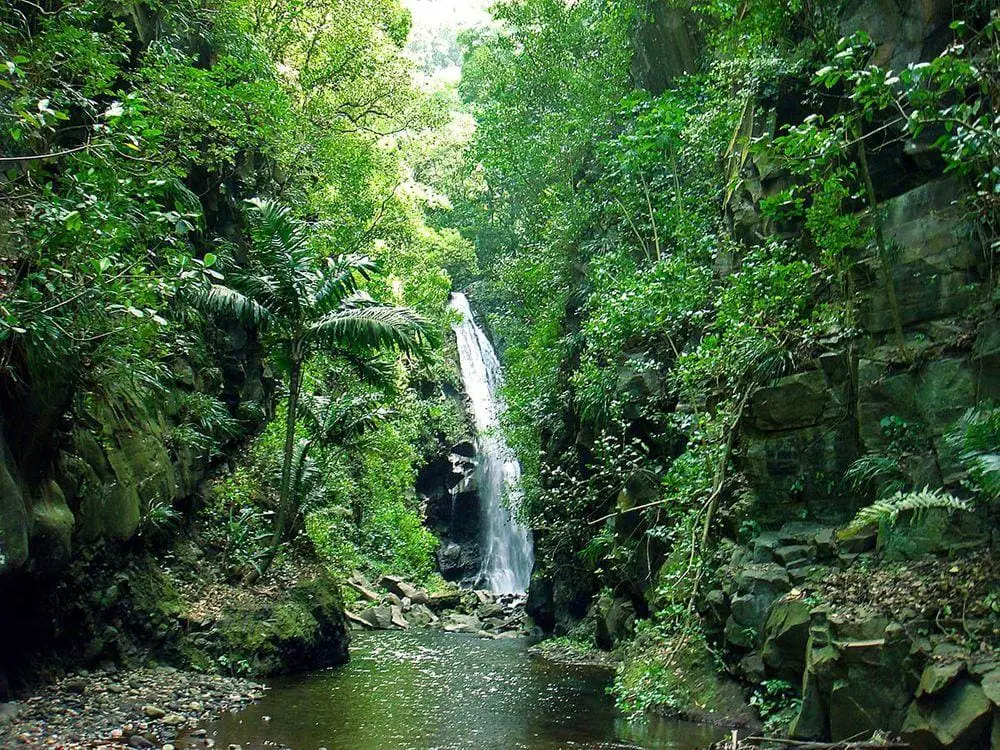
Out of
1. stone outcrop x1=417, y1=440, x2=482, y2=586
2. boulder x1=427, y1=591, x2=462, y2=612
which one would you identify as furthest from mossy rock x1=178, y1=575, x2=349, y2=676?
stone outcrop x1=417, y1=440, x2=482, y2=586

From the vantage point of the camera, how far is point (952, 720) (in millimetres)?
5793

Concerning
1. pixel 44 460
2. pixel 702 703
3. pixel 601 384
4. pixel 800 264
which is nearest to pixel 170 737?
pixel 44 460

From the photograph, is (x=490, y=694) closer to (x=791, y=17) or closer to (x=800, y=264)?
(x=800, y=264)

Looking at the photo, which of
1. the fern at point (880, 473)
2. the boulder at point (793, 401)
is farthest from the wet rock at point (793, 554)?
the boulder at point (793, 401)

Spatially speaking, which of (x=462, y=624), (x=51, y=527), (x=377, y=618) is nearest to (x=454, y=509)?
(x=462, y=624)

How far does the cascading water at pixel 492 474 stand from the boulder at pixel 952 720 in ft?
60.0

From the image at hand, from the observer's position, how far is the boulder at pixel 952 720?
561 centimetres

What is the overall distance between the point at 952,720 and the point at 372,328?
9.80 metres

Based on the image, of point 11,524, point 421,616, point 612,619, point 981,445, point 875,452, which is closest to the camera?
point 981,445

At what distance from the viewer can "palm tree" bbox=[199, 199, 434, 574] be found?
1309cm

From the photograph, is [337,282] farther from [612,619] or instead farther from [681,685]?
[681,685]

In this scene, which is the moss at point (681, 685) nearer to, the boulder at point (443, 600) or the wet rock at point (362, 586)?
the wet rock at point (362, 586)

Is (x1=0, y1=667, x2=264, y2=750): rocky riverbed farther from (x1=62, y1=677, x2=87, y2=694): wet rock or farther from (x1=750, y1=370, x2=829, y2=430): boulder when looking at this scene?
(x1=750, y1=370, x2=829, y2=430): boulder

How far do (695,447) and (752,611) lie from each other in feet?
9.44
